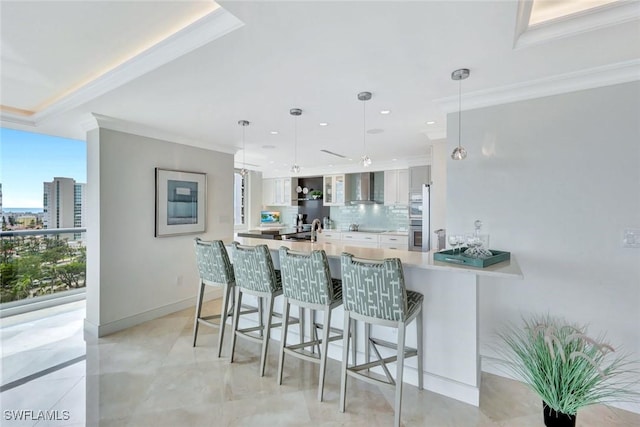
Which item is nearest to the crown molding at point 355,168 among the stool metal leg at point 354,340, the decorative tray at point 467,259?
the decorative tray at point 467,259

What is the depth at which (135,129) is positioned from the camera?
3.57m

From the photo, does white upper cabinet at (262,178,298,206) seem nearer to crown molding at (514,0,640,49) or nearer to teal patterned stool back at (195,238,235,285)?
teal patterned stool back at (195,238,235,285)

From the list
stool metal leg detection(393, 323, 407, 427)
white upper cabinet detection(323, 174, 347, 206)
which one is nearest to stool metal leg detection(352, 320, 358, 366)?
stool metal leg detection(393, 323, 407, 427)

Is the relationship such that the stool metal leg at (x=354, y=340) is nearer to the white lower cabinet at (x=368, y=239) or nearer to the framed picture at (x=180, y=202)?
the framed picture at (x=180, y=202)

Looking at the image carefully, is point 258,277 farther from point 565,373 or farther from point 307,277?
point 565,373

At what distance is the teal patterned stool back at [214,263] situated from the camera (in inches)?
114

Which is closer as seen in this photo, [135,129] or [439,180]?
[135,129]

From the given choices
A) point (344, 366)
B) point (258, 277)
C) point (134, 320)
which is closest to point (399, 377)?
point (344, 366)

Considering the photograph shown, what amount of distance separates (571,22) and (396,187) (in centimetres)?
474

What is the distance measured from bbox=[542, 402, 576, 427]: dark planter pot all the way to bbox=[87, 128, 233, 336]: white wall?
3.98 meters

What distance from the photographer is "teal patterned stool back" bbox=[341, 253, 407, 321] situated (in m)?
1.92

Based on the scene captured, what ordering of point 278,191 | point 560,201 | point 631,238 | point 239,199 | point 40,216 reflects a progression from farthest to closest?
1. point 278,191
2. point 239,199
3. point 40,216
4. point 560,201
5. point 631,238

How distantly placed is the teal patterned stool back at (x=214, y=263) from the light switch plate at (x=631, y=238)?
3.19m

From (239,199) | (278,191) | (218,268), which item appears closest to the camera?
(218,268)
